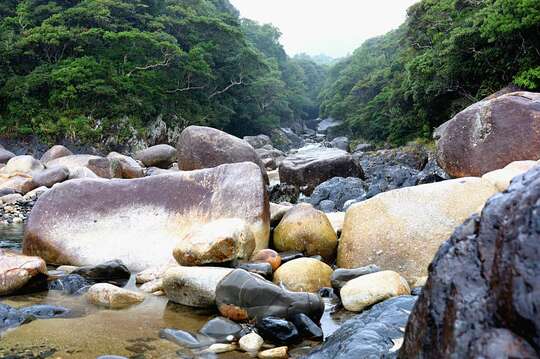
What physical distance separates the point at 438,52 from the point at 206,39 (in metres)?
20.8

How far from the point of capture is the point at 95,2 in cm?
2933

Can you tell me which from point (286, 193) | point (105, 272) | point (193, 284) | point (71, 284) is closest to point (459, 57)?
point (286, 193)

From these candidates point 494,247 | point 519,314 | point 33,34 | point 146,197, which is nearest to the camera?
point 519,314

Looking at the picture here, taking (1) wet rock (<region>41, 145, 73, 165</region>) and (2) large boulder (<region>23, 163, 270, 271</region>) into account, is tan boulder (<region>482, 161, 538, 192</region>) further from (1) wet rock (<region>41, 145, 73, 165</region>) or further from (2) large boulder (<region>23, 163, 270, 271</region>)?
(1) wet rock (<region>41, 145, 73, 165</region>)

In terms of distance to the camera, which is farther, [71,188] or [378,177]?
[378,177]

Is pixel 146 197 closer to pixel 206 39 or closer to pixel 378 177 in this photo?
pixel 378 177

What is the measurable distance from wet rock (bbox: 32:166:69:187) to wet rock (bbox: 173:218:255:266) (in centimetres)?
1091

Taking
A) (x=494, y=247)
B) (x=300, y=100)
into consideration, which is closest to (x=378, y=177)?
(x=494, y=247)

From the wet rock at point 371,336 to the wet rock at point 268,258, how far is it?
1782mm

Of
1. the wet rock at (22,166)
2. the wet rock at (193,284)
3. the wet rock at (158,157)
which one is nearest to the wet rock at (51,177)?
the wet rock at (22,166)

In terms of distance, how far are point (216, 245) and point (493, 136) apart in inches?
244

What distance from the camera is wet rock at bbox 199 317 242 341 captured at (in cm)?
385

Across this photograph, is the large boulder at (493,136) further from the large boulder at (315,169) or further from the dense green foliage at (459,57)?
the dense green foliage at (459,57)

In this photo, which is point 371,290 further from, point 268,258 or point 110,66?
point 110,66
